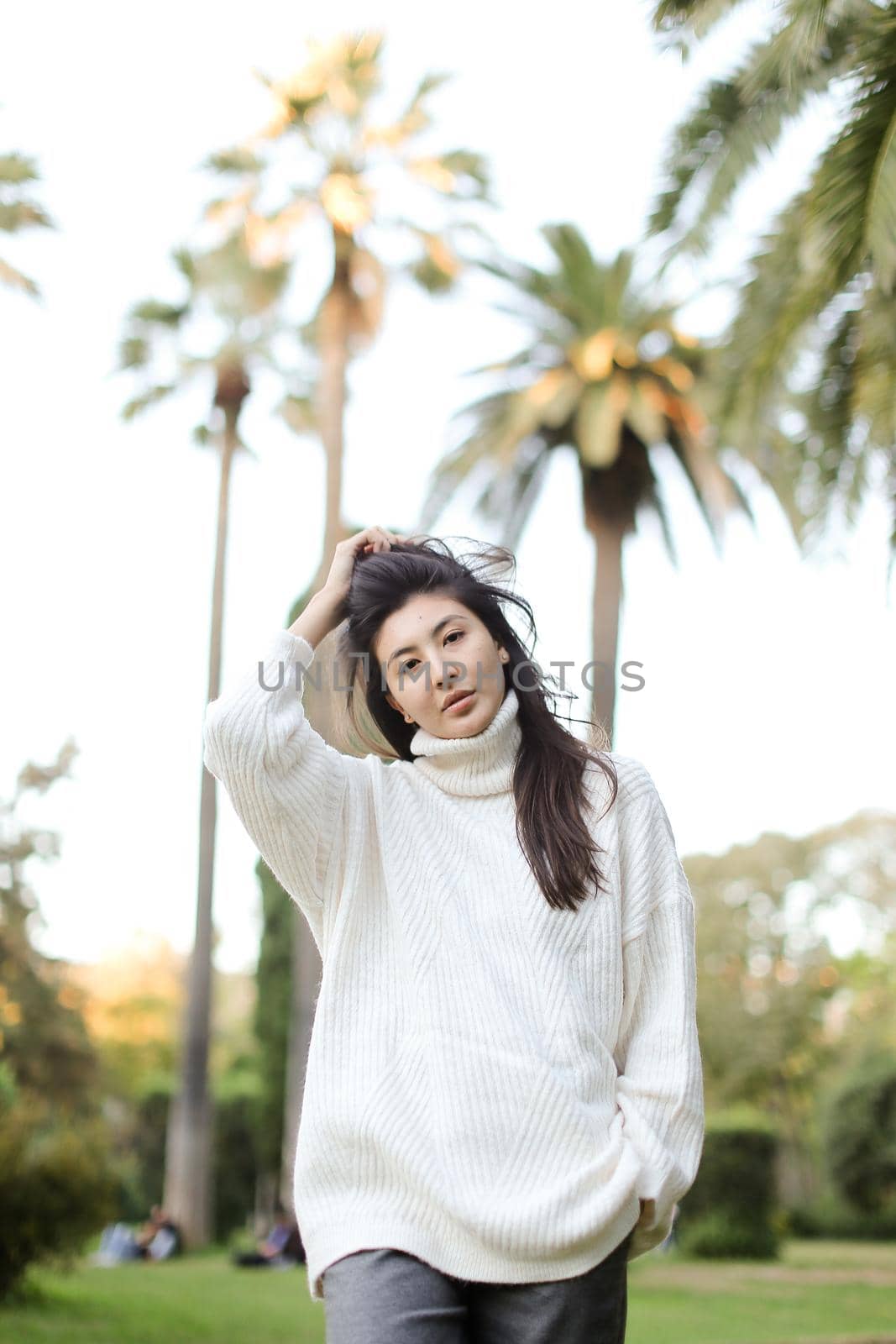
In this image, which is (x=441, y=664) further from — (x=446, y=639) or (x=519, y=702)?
(x=519, y=702)

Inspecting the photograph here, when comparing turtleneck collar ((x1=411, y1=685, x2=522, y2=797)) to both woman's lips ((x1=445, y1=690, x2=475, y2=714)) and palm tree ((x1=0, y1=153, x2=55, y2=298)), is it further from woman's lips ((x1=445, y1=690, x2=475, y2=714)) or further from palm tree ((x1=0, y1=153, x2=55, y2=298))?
palm tree ((x1=0, y1=153, x2=55, y2=298))

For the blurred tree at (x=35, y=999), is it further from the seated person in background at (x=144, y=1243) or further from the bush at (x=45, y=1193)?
the bush at (x=45, y=1193)

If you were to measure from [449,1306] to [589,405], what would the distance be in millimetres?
15999

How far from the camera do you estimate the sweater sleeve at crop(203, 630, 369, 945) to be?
7.74 ft

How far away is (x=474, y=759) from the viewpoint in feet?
8.18

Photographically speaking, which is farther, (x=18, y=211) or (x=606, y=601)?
(x=606, y=601)

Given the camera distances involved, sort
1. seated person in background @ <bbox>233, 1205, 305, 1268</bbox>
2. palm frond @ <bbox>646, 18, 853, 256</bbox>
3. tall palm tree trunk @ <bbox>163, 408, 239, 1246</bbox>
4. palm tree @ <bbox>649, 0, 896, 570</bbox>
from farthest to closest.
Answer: tall palm tree trunk @ <bbox>163, 408, 239, 1246</bbox>, seated person in background @ <bbox>233, 1205, 305, 1268</bbox>, palm frond @ <bbox>646, 18, 853, 256</bbox>, palm tree @ <bbox>649, 0, 896, 570</bbox>

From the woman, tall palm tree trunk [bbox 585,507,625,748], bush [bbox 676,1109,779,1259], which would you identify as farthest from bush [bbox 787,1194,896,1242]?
the woman

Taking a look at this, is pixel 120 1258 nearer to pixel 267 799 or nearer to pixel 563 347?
pixel 563 347

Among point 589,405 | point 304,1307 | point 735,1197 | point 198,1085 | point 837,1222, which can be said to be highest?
point 589,405

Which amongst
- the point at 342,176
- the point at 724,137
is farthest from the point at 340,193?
the point at 724,137

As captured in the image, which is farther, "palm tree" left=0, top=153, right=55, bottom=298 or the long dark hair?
"palm tree" left=0, top=153, right=55, bottom=298

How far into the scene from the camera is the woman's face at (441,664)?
2.50m

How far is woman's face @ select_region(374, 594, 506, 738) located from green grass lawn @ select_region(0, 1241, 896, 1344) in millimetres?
8101
